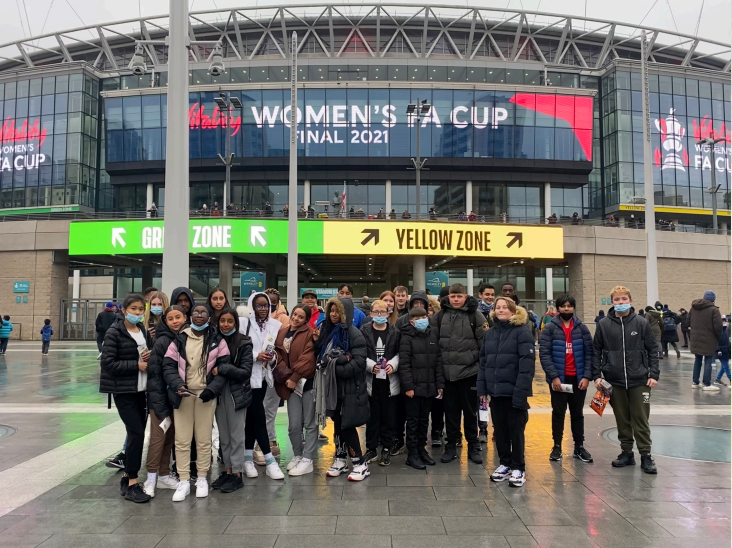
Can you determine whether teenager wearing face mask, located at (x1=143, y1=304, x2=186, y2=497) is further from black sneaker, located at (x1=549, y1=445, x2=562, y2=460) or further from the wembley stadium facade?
the wembley stadium facade

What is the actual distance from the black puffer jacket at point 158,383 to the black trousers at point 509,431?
11.6 feet

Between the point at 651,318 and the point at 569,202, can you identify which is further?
the point at 569,202

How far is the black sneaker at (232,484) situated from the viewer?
517 cm

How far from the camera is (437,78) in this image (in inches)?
1984

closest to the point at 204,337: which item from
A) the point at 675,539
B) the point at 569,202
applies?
the point at 675,539

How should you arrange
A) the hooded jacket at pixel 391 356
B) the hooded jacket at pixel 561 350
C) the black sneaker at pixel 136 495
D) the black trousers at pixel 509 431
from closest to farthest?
the black sneaker at pixel 136 495 → the black trousers at pixel 509 431 → the hooded jacket at pixel 391 356 → the hooded jacket at pixel 561 350

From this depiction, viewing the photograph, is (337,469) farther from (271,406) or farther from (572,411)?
(572,411)

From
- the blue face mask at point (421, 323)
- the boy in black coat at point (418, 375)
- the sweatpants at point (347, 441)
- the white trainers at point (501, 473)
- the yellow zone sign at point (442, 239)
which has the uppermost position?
the yellow zone sign at point (442, 239)

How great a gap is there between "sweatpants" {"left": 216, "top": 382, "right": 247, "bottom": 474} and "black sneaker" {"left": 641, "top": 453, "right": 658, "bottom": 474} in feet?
14.6

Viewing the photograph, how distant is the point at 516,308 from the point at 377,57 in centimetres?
5107

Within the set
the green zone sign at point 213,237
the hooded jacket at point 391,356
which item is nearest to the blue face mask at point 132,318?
the hooded jacket at point 391,356

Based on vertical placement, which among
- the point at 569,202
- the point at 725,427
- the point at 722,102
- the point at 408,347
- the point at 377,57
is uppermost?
the point at 377,57

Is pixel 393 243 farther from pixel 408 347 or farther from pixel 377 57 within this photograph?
pixel 377 57

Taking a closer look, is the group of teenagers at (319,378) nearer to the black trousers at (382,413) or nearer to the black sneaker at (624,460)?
the black trousers at (382,413)
